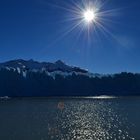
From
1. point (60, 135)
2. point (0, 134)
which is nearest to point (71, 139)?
point (60, 135)

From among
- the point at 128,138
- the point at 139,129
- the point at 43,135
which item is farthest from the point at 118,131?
the point at 43,135

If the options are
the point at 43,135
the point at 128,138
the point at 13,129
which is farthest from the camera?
the point at 13,129

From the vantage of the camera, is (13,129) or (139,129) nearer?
(139,129)

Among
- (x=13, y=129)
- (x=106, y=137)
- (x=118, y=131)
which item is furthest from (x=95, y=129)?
(x=13, y=129)

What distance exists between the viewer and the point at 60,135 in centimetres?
8194

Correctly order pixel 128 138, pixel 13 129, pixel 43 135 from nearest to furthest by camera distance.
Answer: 1. pixel 128 138
2. pixel 43 135
3. pixel 13 129

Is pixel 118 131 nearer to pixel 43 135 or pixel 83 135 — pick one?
pixel 83 135

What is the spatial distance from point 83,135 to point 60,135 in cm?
548

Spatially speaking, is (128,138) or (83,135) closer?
(128,138)

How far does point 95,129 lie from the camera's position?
92.0m

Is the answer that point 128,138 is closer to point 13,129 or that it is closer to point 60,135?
point 60,135

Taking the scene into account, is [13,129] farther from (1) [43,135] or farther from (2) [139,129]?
(2) [139,129]

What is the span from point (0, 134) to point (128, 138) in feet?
102

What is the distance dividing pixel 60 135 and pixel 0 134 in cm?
1473
